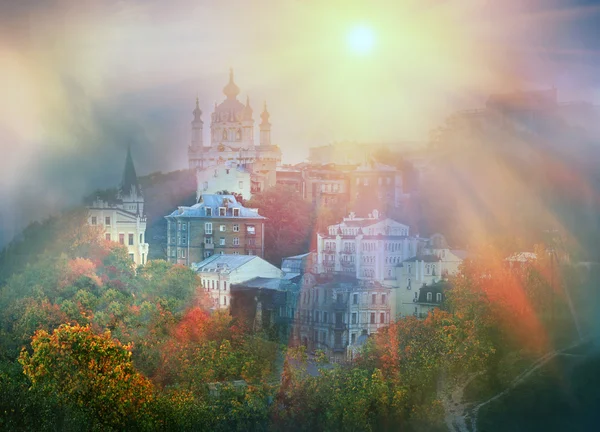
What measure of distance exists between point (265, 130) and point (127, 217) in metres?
1.74

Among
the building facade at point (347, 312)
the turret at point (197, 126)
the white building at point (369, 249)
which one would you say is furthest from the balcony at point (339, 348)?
the turret at point (197, 126)

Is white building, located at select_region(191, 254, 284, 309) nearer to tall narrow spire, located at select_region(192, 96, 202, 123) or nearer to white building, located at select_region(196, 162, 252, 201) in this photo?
white building, located at select_region(196, 162, 252, 201)

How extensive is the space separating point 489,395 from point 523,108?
3.23 m

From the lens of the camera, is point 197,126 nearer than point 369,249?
No

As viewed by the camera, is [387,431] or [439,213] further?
[439,213]

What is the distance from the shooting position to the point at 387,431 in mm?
10430

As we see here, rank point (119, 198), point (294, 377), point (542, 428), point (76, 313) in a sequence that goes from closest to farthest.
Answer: point (542, 428), point (294, 377), point (76, 313), point (119, 198)

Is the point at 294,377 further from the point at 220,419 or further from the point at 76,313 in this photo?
the point at 76,313

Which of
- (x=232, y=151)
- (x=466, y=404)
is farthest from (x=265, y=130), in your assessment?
(x=466, y=404)

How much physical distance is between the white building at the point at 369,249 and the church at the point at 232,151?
1019 mm

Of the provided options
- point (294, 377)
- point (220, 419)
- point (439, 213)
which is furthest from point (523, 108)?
point (220, 419)

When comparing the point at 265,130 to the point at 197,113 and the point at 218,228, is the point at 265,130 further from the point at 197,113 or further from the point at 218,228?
the point at 218,228

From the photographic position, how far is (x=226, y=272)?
38.7ft

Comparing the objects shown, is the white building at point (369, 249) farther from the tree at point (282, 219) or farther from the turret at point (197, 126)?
the turret at point (197, 126)
